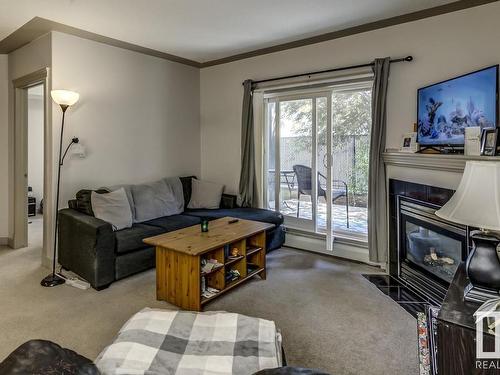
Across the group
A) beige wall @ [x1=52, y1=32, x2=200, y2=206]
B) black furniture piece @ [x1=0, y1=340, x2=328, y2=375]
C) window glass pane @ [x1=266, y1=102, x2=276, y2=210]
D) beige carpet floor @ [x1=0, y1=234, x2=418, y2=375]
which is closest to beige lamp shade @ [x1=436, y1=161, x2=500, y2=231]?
black furniture piece @ [x1=0, y1=340, x2=328, y2=375]

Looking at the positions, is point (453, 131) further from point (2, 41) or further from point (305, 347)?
point (2, 41)

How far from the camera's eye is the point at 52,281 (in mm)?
3182

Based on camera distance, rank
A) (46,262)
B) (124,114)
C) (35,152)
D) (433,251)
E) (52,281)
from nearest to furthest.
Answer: (433,251), (52,281), (46,262), (124,114), (35,152)

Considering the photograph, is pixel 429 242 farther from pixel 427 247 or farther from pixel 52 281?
pixel 52 281

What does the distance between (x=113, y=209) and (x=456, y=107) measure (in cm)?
330

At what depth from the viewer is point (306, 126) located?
4.23 meters

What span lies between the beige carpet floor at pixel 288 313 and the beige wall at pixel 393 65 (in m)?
1.70

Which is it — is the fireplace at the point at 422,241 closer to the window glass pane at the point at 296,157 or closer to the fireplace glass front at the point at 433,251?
the fireplace glass front at the point at 433,251

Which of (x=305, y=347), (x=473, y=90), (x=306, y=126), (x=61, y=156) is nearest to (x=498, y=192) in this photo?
(x=305, y=347)

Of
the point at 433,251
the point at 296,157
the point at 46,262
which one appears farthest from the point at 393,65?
the point at 46,262

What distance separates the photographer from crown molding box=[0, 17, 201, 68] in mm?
3339

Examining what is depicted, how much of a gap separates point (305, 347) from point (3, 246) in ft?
14.0

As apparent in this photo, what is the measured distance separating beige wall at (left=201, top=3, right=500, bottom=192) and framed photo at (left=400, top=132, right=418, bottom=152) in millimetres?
138

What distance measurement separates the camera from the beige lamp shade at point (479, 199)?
4.59 feet
